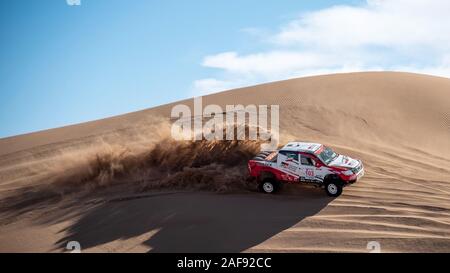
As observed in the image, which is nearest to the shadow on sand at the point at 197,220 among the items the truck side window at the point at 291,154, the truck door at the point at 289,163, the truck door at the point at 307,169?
the truck door at the point at 307,169

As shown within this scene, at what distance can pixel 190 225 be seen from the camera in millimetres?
12047

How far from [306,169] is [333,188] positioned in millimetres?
952

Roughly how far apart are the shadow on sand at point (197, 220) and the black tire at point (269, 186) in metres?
0.22

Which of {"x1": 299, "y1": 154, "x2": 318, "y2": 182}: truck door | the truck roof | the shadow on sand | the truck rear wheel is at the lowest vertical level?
the shadow on sand

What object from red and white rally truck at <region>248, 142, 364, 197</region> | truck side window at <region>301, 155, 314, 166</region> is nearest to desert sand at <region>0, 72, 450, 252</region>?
red and white rally truck at <region>248, 142, 364, 197</region>

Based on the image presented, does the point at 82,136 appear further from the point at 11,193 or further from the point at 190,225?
the point at 190,225

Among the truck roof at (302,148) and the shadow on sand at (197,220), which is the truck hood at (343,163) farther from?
the shadow on sand at (197,220)

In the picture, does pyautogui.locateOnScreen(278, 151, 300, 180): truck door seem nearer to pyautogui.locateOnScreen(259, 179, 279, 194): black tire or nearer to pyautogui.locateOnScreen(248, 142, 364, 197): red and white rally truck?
pyautogui.locateOnScreen(248, 142, 364, 197): red and white rally truck

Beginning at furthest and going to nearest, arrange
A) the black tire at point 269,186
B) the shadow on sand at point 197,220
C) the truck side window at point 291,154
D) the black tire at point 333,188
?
1. the black tire at point 269,186
2. the truck side window at point 291,154
3. the black tire at point 333,188
4. the shadow on sand at point 197,220

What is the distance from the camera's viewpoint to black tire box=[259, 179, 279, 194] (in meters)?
13.5

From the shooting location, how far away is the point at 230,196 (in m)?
13.6

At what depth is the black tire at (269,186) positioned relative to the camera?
13.5 meters
